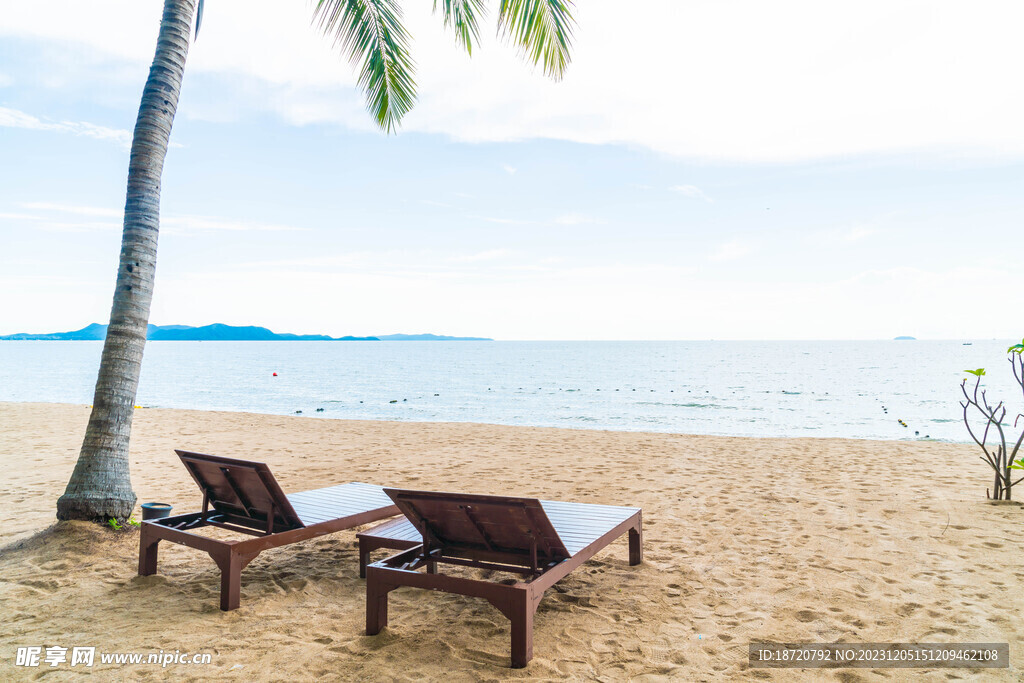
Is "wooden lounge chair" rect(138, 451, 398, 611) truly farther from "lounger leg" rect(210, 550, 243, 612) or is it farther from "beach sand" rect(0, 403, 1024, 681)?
"beach sand" rect(0, 403, 1024, 681)

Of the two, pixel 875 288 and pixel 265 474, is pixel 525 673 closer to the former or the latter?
pixel 265 474

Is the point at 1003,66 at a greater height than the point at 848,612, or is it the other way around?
the point at 1003,66

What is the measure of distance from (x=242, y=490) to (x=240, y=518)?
1.08 ft

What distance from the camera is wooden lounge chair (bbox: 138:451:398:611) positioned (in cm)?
352

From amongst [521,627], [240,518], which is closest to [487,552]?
[521,627]

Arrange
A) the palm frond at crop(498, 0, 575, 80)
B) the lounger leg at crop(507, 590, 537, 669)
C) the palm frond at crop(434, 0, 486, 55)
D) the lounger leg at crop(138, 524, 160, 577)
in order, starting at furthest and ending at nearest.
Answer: the palm frond at crop(434, 0, 486, 55), the palm frond at crop(498, 0, 575, 80), the lounger leg at crop(138, 524, 160, 577), the lounger leg at crop(507, 590, 537, 669)

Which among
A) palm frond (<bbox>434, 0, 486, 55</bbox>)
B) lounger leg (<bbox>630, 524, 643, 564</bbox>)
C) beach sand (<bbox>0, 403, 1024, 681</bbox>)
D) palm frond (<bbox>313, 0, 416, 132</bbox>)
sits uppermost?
palm frond (<bbox>434, 0, 486, 55</bbox>)

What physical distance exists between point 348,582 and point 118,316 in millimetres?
2946

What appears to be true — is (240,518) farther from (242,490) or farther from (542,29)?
(542,29)

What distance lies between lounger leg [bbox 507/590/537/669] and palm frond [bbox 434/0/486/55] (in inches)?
244

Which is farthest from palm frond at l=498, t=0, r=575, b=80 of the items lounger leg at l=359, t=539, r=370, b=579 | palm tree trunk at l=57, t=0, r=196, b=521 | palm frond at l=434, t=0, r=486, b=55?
lounger leg at l=359, t=539, r=370, b=579

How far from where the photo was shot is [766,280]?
81.9m

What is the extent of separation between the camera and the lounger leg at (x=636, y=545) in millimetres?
4336

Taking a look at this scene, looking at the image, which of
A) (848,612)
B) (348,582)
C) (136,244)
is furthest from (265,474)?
(848,612)
